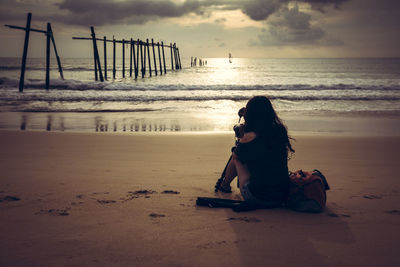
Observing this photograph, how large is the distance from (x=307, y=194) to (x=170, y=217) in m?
1.39

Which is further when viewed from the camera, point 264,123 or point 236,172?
point 236,172

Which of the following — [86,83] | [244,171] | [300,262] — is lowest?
[300,262]

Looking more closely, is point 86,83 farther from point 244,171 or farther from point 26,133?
point 244,171

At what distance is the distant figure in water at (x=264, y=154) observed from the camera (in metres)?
3.28

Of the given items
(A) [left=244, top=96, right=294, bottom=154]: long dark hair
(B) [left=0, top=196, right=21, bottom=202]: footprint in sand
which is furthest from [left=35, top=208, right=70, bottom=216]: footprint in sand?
(A) [left=244, top=96, right=294, bottom=154]: long dark hair

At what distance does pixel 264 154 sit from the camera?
10.8 ft

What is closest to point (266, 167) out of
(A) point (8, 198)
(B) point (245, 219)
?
(B) point (245, 219)

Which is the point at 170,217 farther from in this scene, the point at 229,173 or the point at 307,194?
the point at 307,194

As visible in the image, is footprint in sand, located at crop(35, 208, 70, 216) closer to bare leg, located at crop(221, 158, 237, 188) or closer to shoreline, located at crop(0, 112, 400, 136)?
bare leg, located at crop(221, 158, 237, 188)

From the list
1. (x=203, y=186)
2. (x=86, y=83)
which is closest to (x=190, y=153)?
(x=203, y=186)

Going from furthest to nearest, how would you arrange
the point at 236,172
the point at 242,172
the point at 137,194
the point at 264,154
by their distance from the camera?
the point at 236,172 → the point at 137,194 → the point at 242,172 → the point at 264,154

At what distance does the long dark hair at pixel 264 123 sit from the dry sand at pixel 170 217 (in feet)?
2.50

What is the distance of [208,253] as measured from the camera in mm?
2506

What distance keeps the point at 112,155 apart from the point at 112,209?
2.61 meters
